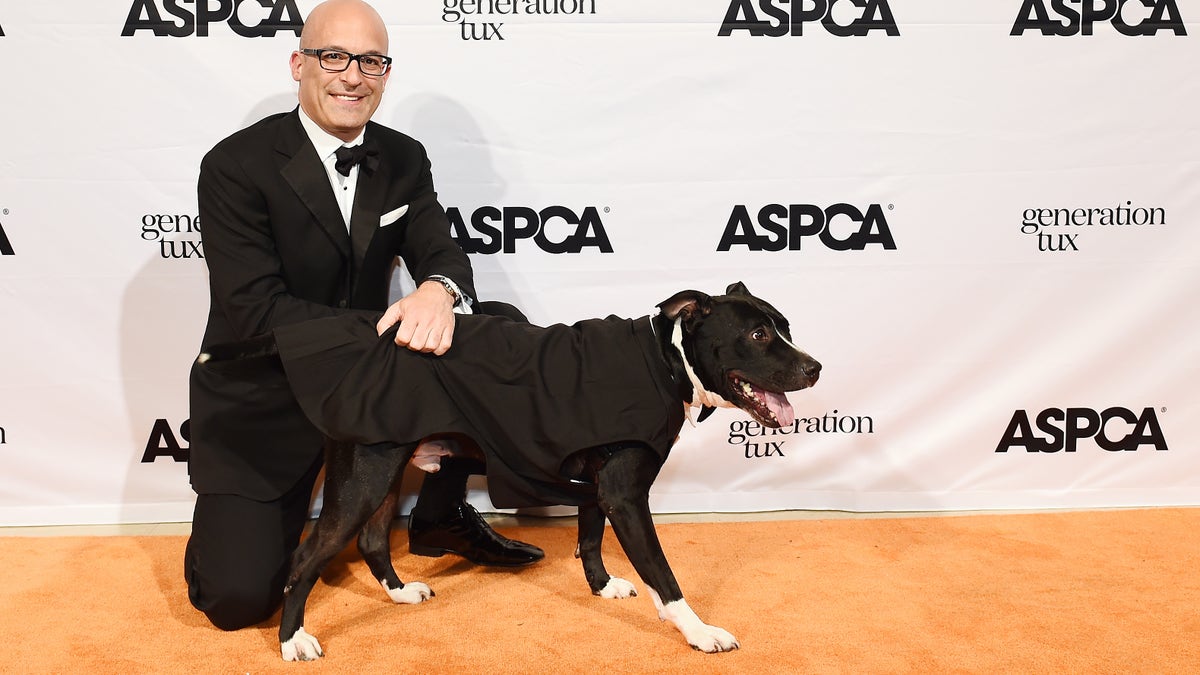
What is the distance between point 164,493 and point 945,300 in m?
3.18

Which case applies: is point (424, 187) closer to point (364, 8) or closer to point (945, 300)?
point (364, 8)

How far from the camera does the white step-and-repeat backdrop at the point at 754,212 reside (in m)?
4.06

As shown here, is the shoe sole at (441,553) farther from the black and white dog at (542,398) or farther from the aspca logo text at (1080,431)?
the aspca logo text at (1080,431)

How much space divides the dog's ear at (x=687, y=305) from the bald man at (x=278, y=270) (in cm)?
63

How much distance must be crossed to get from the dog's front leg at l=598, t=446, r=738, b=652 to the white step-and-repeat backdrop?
1.43 meters

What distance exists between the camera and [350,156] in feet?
10.8

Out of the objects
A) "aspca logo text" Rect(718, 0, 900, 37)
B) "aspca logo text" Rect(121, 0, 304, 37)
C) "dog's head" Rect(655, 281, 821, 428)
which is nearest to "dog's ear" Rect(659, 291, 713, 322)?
"dog's head" Rect(655, 281, 821, 428)

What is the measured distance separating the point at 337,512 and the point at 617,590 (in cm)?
94

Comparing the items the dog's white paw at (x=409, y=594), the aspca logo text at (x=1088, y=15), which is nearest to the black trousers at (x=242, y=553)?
the dog's white paw at (x=409, y=594)

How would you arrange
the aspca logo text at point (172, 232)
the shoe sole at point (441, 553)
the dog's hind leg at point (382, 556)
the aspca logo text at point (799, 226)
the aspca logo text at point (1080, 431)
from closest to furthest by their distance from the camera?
the dog's hind leg at point (382, 556) < the shoe sole at point (441, 553) < the aspca logo text at point (172, 232) < the aspca logo text at point (799, 226) < the aspca logo text at point (1080, 431)

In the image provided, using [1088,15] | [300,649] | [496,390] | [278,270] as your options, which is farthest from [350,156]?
[1088,15]

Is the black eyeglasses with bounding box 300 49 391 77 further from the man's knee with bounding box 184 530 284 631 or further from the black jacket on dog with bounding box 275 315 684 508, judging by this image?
the man's knee with bounding box 184 530 284 631

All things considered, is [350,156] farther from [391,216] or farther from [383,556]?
[383,556]

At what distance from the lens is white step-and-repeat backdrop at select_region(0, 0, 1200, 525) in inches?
160
